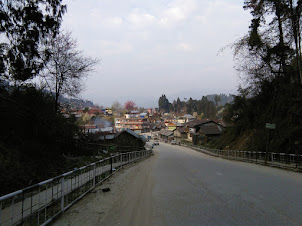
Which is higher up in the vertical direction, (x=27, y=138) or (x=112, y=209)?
(x=27, y=138)

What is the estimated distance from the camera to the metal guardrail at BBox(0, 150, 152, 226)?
4.32 metres

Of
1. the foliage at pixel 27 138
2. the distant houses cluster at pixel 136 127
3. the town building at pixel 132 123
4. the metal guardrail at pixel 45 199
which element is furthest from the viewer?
the town building at pixel 132 123

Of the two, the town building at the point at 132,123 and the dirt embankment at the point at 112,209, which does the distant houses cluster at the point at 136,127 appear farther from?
the dirt embankment at the point at 112,209

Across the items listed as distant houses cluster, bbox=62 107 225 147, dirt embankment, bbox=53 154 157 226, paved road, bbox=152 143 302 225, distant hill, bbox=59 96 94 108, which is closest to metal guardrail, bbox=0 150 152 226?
dirt embankment, bbox=53 154 157 226

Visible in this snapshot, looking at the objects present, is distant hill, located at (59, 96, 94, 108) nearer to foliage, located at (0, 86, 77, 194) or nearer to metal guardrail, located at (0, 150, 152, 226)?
foliage, located at (0, 86, 77, 194)

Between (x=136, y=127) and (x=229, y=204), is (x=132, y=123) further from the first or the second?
(x=229, y=204)

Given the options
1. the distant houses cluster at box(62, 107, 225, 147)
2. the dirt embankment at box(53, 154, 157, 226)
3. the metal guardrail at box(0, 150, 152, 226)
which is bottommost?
→ the dirt embankment at box(53, 154, 157, 226)

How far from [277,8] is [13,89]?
17.6m

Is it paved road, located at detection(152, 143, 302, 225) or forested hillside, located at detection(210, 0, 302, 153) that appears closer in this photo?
paved road, located at detection(152, 143, 302, 225)

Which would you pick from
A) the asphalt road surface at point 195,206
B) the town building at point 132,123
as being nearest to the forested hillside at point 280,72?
the asphalt road surface at point 195,206

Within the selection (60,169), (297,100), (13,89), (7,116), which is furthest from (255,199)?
(297,100)

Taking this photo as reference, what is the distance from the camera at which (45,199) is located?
5551 millimetres

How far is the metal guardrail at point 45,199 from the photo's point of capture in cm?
432

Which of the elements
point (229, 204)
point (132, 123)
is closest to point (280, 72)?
point (229, 204)
